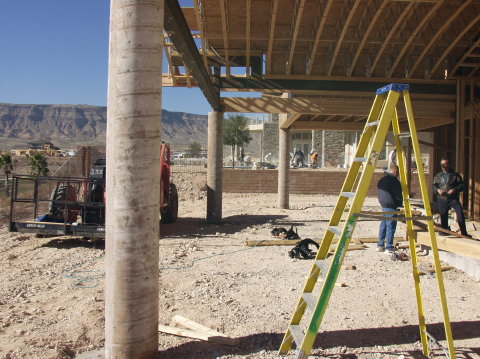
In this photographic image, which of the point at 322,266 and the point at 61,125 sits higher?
the point at 61,125

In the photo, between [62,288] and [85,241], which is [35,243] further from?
[62,288]

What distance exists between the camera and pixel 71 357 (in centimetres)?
443

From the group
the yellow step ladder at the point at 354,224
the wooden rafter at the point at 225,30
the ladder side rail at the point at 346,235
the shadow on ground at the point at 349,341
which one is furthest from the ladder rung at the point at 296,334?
the wooden rafter at the point at 225,30

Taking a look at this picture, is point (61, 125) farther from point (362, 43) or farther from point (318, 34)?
point (362, 43)

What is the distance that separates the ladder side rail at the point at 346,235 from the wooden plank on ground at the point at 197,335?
106cm

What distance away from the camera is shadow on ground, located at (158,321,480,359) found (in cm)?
446

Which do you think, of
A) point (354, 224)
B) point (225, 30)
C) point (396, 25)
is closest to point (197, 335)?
point (354, 224)

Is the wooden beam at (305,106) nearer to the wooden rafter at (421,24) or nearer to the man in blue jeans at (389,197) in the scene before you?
the wooden rafter at (421,24)

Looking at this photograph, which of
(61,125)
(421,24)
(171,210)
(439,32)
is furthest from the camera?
(61,125)

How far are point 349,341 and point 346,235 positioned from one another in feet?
5.11

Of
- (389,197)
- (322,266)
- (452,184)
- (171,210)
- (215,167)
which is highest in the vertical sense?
(215,167)

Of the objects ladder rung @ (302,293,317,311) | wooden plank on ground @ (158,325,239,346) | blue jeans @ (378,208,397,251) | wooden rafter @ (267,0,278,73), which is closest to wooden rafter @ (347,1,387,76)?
wooden rafter @ (267,0,278,73)

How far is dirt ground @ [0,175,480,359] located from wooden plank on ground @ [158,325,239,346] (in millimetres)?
52

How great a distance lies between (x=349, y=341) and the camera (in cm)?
471
